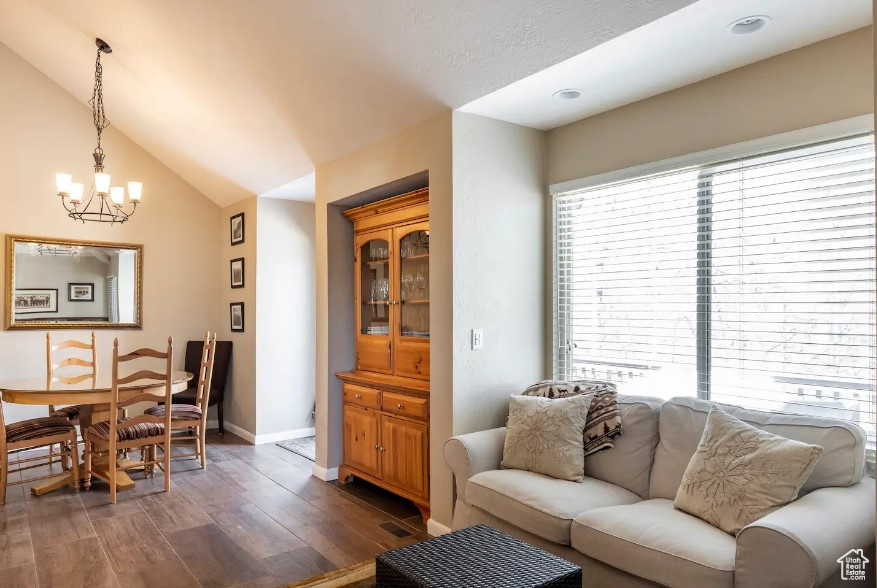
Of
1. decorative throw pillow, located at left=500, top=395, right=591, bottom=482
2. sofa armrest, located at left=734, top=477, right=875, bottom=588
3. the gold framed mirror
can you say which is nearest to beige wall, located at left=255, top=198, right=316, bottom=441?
the gold framed mirror

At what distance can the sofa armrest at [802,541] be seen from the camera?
1726 mm

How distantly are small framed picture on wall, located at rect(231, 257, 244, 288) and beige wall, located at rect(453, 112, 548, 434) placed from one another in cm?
349

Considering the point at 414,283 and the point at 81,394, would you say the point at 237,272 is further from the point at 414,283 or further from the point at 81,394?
the point at 414,283

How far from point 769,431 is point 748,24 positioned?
1.71m

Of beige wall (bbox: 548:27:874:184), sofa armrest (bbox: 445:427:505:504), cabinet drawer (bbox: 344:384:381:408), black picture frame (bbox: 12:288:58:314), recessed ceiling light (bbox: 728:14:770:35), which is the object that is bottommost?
sofa armrest (bbox: 445:427:505:504)

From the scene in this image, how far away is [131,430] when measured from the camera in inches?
161

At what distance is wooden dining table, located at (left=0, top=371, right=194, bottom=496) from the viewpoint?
12.4 ft

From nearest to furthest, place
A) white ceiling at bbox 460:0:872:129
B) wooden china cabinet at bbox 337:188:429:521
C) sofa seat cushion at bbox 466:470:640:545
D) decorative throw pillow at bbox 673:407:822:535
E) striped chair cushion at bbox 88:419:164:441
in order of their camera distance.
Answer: decorative throw pillow at bbox 673:407:822:535 → white ceiling at bbox 460:0:872:129 → sofa seat cushion at bbox 466:470:640:545 → wooden china cabinet at bbox 337:188:429:521 → striped chair cushion at bbox 88:419:164:441

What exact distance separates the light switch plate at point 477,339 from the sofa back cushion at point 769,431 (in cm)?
103

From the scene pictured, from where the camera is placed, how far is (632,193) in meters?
3.24

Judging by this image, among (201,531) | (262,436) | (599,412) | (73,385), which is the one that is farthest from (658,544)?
(262,436)

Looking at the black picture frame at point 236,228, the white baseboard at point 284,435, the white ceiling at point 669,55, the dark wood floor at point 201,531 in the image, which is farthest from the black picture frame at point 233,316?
the white ceiling at point 669,55

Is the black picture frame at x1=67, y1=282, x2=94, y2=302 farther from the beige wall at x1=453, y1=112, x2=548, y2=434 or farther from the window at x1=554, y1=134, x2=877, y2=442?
the window at x1=554, y1=134, x2=877, y2=442

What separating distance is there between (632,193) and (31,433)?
437 cm
